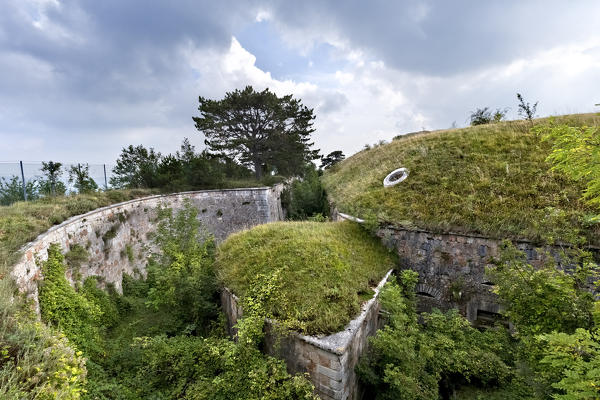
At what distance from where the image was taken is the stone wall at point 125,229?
5.04 metres

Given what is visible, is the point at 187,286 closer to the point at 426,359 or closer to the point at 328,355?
the point at 328,355

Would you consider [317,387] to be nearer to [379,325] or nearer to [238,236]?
[379,325]

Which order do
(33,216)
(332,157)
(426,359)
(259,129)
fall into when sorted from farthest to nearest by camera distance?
(332,157)
(259,129)
(33,216)
(426,359)

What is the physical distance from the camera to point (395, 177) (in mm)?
10102

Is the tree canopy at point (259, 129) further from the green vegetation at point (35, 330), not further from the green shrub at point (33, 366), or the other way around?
the green shrub at point (33, 366)

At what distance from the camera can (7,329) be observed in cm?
307

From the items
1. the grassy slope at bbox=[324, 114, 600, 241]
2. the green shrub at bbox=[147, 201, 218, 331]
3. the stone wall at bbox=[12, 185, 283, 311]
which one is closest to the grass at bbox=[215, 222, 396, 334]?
the green shrub at bbox=[147, 201, 218, 331]

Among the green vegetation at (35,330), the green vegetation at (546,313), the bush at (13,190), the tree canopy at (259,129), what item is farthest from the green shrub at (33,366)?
the tree canopy at (259,129)

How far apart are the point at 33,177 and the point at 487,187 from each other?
15101mm

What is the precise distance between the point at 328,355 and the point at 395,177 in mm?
8003

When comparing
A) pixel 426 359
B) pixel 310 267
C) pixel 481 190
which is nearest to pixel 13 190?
pixel 310 267

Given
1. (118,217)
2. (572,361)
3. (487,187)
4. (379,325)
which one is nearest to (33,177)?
(118,217)

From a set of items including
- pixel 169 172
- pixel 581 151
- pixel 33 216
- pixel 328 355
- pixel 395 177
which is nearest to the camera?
pixel 581 151

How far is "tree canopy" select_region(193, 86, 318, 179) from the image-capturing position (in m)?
18.0
